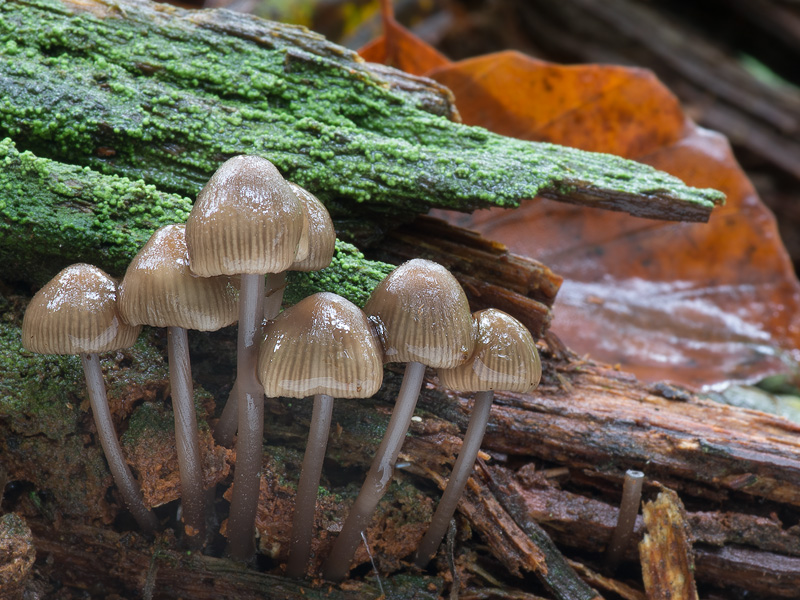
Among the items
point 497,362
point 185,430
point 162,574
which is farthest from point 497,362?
point 162,574

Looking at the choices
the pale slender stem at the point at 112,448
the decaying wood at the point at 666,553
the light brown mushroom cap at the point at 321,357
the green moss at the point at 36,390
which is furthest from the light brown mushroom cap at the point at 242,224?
the decaying wood at the point at 666,553

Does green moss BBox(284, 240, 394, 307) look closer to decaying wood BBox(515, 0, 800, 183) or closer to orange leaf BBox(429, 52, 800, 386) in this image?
orange leaf BBox(429, 52, 800, 386)

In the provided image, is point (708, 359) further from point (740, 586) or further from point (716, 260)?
point (740, 586)

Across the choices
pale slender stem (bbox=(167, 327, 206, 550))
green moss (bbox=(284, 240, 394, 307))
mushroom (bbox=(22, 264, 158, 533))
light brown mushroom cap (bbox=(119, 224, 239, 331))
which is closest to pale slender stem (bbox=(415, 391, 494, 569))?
green moss (bbox=(284, 240, 394, 307))

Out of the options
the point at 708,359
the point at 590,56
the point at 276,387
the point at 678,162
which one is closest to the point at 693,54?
the point at 590,56

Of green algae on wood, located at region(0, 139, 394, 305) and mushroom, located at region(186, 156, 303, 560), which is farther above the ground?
mushroom, located at region(186, 156, 303, 560)

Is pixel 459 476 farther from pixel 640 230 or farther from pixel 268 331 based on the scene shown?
pixel 640 230
